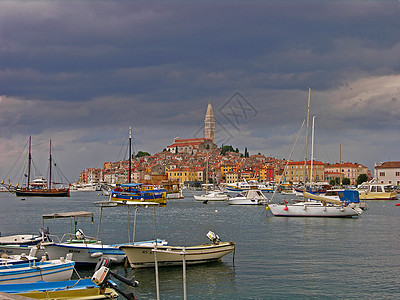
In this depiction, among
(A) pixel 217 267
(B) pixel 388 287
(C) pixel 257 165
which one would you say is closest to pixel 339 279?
(B) pixel 388 287

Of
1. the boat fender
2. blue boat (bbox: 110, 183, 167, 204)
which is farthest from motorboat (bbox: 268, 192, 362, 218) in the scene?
blue boat (bbox: 110, 183, 167, 204)

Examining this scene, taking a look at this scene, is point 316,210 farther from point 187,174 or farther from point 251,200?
point 187,174

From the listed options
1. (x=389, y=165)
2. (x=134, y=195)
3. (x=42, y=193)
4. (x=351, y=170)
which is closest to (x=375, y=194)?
(x=134, y=195)

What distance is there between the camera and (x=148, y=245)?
18.6m

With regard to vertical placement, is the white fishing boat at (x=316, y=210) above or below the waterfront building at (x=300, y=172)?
below

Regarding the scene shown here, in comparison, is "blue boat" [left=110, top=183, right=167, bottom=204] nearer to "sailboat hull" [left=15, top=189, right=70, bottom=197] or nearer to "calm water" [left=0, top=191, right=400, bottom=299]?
"calm water" [left=0, top=191, right=400, bottom=299]

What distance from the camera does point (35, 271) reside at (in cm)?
1453

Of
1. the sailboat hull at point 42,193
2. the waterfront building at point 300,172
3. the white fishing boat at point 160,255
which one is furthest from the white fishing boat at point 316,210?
the waterfront building at point 300,172

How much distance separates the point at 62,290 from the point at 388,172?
387 ft

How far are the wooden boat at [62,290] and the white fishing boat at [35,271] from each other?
1.30 meters

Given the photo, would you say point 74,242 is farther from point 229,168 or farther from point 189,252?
point 229,168

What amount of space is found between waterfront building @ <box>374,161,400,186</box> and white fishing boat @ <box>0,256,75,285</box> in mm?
112073

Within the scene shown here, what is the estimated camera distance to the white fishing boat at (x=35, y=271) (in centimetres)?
1408

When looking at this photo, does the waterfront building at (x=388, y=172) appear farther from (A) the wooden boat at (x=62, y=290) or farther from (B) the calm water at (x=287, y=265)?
(A) the wooden boat at (x=62, y=290)
